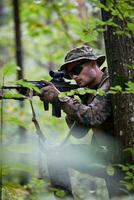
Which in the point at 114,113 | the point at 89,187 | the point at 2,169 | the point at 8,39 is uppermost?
the point at 8,39

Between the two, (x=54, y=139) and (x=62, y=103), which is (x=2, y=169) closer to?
(x=62, y=103)

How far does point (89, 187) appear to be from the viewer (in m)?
6.37

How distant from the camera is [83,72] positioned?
464 centimetres

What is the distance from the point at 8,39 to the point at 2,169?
370 inches

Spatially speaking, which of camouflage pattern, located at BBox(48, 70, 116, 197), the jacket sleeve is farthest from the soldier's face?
the jacket sleeve

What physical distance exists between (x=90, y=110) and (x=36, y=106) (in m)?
4.82

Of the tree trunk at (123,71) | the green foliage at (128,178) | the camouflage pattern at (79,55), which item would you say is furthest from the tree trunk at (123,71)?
the camouflage pattern at (79,55)

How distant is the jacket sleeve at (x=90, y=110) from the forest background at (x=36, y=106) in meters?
0.34

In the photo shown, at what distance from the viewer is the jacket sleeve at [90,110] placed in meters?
4.27

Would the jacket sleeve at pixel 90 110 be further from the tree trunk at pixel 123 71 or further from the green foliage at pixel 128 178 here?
the green foliage at pixel 128 178

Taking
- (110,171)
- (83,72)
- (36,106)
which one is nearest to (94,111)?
(83,72)

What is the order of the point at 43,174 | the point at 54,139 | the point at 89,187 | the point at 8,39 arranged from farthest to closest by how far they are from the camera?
the point at 8,39 < the point at 54,139 < the point at 89,187 < the point at 43,174

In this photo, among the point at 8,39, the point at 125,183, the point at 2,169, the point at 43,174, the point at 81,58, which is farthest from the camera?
the point at 8,39

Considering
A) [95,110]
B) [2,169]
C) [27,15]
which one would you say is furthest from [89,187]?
[27,15]
